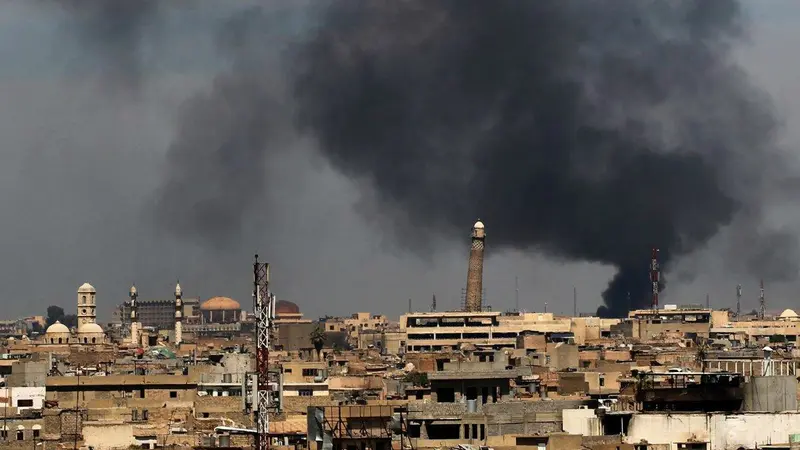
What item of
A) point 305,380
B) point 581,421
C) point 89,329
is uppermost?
point 89,329

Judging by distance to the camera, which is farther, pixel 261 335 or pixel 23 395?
pixel 23 395

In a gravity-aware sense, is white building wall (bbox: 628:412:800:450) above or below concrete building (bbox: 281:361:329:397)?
below

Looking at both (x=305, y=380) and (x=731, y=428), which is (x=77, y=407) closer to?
(x=305, y=380)

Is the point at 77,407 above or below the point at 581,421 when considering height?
above

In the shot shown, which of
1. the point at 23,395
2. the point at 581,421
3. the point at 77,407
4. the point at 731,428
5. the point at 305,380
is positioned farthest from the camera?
the point at 305,380

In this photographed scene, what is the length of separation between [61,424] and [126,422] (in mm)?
1954

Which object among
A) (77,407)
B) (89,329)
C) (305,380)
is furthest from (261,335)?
(89,329)

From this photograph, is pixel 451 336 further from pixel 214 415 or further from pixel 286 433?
pixel 286 433

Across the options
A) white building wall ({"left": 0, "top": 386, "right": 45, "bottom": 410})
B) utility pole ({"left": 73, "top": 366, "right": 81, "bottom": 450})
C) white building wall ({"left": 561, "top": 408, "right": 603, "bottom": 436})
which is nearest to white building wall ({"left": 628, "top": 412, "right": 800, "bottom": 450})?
white building wall ({"left": 561, "top": 408, "right": 603, "bottom": 436})

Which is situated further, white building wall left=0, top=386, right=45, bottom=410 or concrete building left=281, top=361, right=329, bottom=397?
concrete building left=281, top=361, right=329, bottom=397

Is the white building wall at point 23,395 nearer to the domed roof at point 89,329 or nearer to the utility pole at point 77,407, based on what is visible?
the utility pole at point 77,407

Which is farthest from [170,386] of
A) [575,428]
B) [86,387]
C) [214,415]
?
[575,428]

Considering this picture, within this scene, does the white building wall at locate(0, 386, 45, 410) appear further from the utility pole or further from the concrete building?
the concrete building

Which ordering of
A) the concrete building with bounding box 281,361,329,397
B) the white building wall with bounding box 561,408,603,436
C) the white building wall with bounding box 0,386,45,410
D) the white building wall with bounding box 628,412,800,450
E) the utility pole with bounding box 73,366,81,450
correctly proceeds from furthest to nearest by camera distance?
the concrete building with bounding box 281,361,329,397 → the white building wall with bounding box 0,386,45,410 → the utility pole with bounding box 73,366,81,450 → the white building wall with bounding box 561,408,603,436 → the white building wall with bounding box 628,412,800,450
